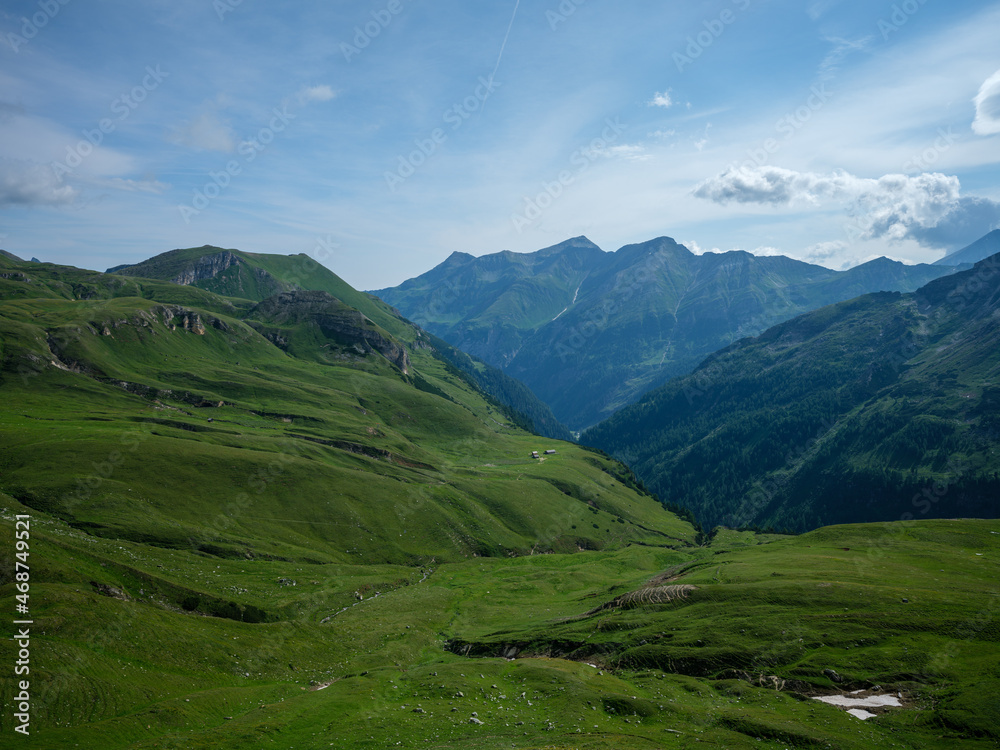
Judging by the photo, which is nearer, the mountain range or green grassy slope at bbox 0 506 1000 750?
green grassy slope at bbox 0 506 1000 750

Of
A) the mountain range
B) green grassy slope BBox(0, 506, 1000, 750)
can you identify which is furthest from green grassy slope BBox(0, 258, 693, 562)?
green grassy slope BBox(0, 506, 1000, 750)

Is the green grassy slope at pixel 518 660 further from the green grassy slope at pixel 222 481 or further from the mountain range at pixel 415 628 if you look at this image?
the green grassy slope at pixel 222 481

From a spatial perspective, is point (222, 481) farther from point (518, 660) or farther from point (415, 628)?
point (518, 660)

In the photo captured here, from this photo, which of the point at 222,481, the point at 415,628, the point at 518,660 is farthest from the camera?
the point at 222,481

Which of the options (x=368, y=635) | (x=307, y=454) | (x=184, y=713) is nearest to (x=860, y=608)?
(x=368, y=635)

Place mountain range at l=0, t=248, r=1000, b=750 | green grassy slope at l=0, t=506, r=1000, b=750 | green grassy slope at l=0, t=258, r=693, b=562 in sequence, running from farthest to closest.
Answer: green grassy slope at l=0, t=258, r=693, b=562 → mountain range at l=0, t=248, r=1000, b=750 → green grassy slope at l=0, t=506, r=1000, b=750

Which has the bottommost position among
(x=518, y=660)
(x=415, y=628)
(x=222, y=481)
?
(x=415, y=628)

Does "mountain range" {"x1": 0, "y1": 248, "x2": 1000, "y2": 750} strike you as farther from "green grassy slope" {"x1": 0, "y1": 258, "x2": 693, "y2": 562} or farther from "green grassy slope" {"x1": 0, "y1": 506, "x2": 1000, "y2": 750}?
"green grassy slope" {"x1": 0, "y1": 258, "x2": 693, "y2": 562}

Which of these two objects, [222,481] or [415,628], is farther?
[222,481]

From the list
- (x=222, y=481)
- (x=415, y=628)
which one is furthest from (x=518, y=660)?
(x=222, y=481)

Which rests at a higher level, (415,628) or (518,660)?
(518,660)

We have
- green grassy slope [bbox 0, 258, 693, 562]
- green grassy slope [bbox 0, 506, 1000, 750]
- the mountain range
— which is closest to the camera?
green grassy slope [bbox 0, 506, 1000, 750]

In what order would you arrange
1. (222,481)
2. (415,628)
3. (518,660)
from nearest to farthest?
(518,660) → (415,628) → (222,481)

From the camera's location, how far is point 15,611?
149 ft
